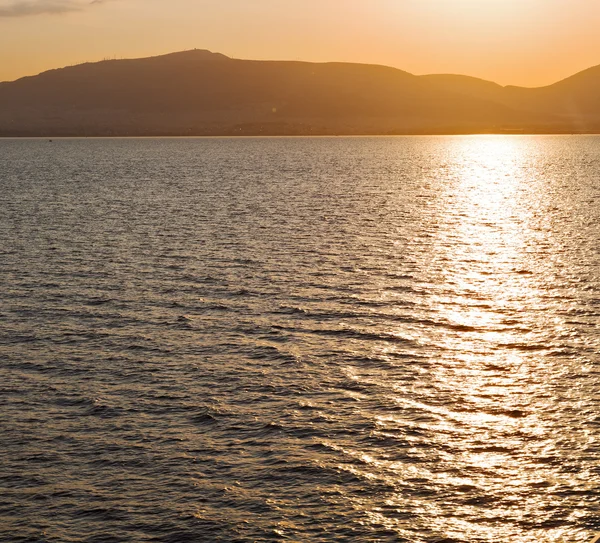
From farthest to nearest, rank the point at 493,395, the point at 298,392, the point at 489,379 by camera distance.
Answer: the point at 489,379 < the point at 298,392 < the point at 493,395

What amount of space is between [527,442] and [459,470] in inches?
158

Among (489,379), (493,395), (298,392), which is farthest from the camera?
(489,379)

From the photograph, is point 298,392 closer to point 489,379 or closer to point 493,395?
point 493,395

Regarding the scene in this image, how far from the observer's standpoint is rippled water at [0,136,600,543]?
88.5 ft

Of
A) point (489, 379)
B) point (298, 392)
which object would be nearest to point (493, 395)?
point (489, 379)

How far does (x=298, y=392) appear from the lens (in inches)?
1491

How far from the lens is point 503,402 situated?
36688mm

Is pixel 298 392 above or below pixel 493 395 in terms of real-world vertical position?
above

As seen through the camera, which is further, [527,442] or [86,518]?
[527,442]

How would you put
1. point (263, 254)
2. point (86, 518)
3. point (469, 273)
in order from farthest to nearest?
point (263, 254) → point (469, 273) → point (86, 518)

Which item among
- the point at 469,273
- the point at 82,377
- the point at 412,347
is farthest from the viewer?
the point at 469,273

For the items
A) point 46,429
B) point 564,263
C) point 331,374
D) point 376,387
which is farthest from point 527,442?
point 564,263

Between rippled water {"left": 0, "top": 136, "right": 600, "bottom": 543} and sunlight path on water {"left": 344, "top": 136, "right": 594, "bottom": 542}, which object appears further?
sunlight path on water {"left": 344, "top": 136, "right": 594, "bottom": 542}

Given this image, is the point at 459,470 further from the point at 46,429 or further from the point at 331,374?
the point at 46,429
